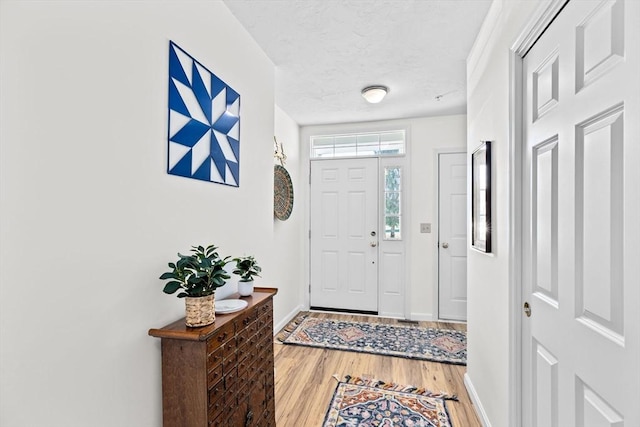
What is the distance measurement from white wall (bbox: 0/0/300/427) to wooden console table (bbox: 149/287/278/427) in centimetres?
8

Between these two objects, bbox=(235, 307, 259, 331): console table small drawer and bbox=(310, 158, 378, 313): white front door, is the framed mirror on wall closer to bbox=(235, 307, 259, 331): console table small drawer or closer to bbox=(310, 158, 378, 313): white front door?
bbox=(235, 307, 259, 331): console table small drawer

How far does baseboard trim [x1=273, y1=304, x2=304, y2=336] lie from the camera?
3.50 meters

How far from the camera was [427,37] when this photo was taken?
222 cm

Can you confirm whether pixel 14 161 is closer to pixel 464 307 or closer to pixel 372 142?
pixel 372 142

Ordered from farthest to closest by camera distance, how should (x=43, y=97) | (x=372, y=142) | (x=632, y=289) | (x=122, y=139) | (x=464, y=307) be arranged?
(x=372, y=142) < (x=464, y=307) < (x=122, y=139) < (x=43, y=97) < (x=632, y=289)

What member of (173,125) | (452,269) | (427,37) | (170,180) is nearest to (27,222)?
(170,180)

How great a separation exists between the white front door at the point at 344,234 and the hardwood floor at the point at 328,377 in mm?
1219

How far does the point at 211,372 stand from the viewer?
1.24 meters

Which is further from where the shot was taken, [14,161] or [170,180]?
[170,180]

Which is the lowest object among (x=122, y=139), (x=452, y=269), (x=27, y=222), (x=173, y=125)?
(x=452, y=269)

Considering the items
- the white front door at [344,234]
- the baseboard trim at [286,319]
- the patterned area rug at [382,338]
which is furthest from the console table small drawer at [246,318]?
the white front door at [344,234]

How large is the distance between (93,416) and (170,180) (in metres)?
0.90

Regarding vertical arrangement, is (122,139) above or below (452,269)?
above

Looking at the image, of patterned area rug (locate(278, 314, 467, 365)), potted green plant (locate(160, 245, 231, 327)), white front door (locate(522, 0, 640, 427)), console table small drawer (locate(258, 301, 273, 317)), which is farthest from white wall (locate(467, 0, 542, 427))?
potted green plant (locate(160, 245, 231, 327))
